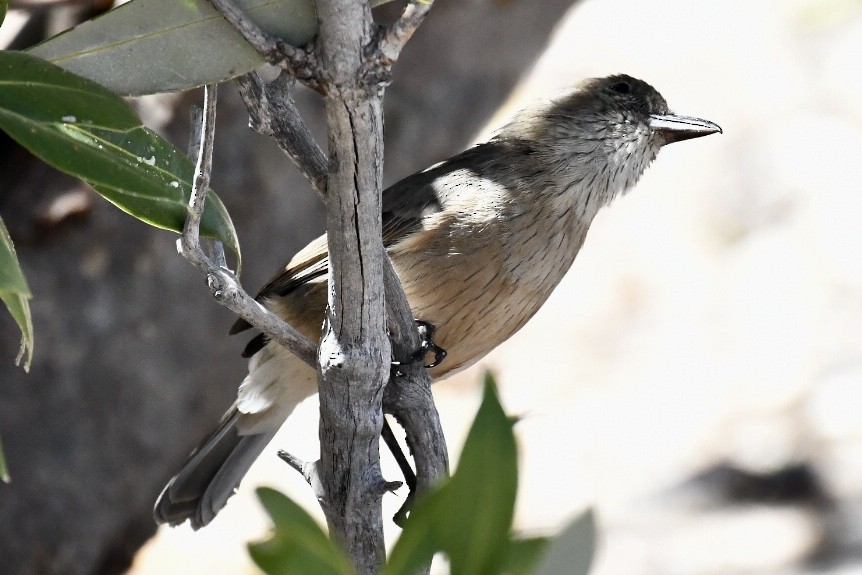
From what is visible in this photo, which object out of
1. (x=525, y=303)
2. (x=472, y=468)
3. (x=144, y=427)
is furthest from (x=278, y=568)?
(x=144, y=427)

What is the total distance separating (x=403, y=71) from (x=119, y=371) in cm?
172

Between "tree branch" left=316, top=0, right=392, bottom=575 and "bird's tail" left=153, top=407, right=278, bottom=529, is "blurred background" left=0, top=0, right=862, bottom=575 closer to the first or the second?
"tree branch" left=316, top=0, right=392, bottom=575

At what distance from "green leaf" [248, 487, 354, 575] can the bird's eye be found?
2462mm

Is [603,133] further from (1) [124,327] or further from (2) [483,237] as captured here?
(1) [124,327]

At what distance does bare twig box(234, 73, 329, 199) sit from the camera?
5.92ft

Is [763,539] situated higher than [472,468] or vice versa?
[763,539]

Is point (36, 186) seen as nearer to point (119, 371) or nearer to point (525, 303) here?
point (119, 371)

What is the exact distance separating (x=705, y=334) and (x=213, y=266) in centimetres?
578

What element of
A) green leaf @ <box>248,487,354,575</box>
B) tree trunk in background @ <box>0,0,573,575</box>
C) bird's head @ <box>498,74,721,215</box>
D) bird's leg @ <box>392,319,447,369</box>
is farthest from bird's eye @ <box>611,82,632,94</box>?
green leaf @ <box>248,487,354,575</box>

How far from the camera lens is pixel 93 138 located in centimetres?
151

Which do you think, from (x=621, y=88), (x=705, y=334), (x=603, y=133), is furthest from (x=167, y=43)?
(x=705, y=334)

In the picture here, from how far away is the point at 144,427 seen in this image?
4.21m

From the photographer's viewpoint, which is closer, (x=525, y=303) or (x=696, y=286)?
(x=525, y=303)

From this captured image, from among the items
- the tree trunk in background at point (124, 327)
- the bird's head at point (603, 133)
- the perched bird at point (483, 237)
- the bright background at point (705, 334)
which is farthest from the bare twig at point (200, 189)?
the bright background at point (705, 334)
